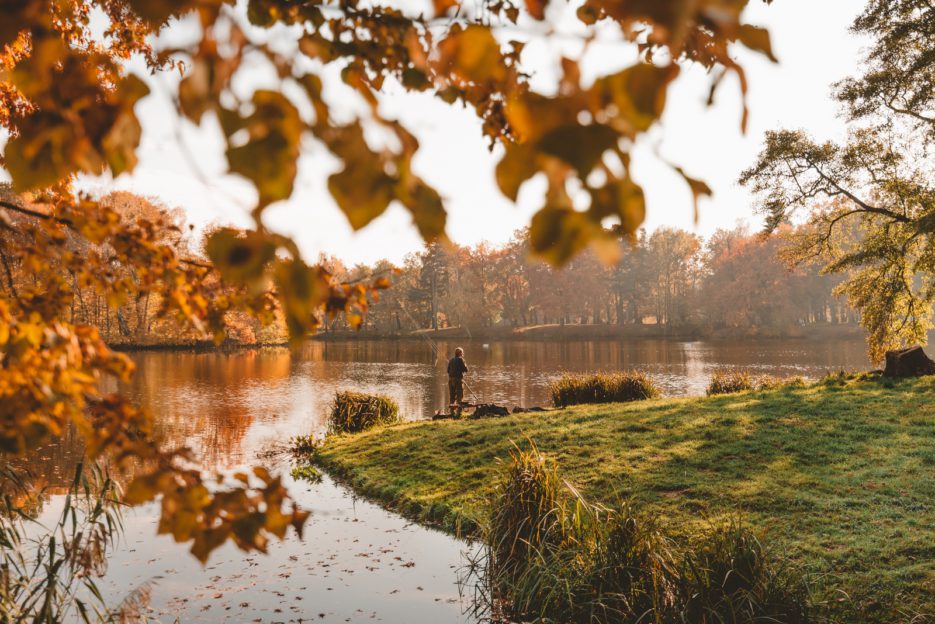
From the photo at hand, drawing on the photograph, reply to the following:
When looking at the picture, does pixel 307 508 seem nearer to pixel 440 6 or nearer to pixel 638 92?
pixel 440 6

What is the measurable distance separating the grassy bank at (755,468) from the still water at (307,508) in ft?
2.68

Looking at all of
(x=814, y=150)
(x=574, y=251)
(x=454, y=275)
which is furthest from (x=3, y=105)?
(x=454, y=275)

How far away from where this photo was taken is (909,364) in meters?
14.3

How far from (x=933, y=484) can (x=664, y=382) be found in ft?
Result: 62.6

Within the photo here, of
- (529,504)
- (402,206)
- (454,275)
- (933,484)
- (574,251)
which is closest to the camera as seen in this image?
(574,251)

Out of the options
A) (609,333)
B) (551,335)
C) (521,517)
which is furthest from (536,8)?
(609,333)

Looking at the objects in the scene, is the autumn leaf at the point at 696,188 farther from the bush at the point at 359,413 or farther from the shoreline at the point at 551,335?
the shoreline at the point at 551,335

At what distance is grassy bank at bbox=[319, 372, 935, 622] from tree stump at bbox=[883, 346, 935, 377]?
32.6 inches

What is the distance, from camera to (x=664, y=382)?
26.2 m

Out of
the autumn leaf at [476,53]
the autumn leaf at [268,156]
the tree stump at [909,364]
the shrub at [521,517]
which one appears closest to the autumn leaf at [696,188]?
the autumn leaf at [476,53]

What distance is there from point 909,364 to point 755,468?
845 centimetres

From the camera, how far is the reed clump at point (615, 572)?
4539 mm

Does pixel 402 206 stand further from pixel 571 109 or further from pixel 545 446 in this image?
pixel 545 446

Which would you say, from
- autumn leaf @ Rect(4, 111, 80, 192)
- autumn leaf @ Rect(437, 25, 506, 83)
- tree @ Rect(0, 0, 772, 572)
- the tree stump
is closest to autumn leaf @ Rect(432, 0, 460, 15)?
tree @ Rect(0, 0, 772, 572)
